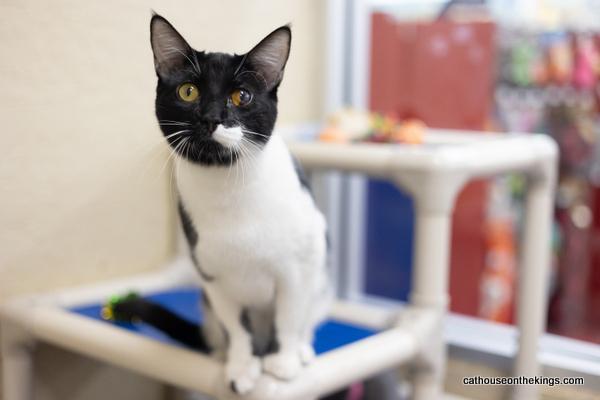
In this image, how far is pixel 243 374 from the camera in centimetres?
76

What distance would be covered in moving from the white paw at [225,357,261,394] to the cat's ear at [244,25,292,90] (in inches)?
13.8

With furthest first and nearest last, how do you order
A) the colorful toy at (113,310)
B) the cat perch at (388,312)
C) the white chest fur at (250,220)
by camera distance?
1. the colorful toy at (113,310)
2. the cat perch at (388,312)
3. the white chest fur at (250,220)

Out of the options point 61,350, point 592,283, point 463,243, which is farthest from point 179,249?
point 592,283

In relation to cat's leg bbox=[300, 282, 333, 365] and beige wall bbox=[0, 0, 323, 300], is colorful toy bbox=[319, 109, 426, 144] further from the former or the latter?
cat's leg bbox=[300, 282, 333, 365]

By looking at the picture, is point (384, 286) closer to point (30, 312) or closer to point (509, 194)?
point (509, 194)

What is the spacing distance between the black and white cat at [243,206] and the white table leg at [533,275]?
0.51 meters

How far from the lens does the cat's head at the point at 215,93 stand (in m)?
0.58

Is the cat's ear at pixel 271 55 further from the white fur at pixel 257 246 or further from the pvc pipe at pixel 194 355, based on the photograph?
the pvc pipe at pixel 194 355

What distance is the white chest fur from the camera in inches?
28.4

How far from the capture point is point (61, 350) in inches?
43.8

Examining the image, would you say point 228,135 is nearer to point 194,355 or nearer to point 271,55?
point 271,55

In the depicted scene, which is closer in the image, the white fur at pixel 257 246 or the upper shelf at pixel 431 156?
the white fur at pixel 257 246

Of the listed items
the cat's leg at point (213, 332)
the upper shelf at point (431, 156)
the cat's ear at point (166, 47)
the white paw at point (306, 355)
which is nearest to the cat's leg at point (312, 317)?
the white paw at point (306, 355)

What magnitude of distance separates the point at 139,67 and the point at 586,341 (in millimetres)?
1190
